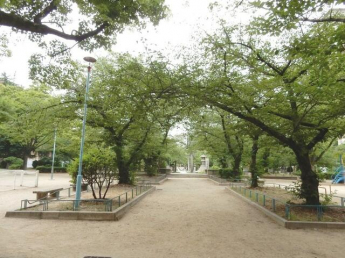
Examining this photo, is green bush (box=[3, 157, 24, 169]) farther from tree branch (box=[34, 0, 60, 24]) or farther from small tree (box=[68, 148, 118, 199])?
tree branch (box=[34, 0, 60, 24])

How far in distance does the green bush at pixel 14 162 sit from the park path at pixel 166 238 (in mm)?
33823

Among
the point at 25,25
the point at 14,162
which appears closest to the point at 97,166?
the point at 25,25

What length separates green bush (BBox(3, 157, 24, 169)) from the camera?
1452 inches

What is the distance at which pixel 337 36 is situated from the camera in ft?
16.0

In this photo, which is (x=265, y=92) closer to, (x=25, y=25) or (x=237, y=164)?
(x=25, y=25)

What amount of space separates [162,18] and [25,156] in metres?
37.7

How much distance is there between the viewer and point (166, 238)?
6609 mm

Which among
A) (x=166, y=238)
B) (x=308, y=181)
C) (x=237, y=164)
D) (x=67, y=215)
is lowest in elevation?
(x=166, y=238)

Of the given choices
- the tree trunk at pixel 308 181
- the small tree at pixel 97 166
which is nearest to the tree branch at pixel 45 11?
the small tree at pixel 97 166

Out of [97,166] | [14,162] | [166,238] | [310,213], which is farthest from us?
[14,162]

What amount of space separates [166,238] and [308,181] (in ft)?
21.9

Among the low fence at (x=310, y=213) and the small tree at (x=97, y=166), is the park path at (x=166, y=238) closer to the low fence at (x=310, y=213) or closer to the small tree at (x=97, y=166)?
the low fence at (x=310, y=213)

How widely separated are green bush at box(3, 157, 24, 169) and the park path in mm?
33823

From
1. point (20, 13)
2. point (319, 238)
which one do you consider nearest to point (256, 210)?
point (319, 238)
